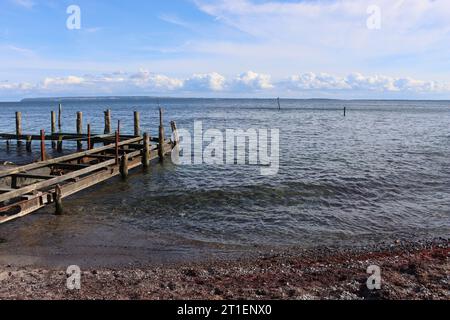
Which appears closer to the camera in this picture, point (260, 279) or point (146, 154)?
point (260, 279)

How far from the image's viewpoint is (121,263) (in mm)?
10391

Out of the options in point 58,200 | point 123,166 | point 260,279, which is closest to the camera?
A: point 260,279

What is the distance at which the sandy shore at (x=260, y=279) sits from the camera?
7875 mm

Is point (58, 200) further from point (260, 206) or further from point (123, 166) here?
point (260, 206)

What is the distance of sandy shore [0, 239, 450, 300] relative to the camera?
7.88 m

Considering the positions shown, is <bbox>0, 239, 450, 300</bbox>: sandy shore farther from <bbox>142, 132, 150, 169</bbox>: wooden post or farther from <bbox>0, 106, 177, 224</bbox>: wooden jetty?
<bbox>142, 132, 150, 169</bbox>: wooden post

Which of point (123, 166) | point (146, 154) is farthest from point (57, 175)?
point (146, 154)

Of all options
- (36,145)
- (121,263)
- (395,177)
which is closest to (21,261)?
(121,263)

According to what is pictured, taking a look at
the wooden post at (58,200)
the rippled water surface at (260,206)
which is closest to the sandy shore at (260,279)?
the rippled water surface at (260,206)

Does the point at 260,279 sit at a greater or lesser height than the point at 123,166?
lesser

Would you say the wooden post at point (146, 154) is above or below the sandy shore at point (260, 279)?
above

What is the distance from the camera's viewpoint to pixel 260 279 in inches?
348

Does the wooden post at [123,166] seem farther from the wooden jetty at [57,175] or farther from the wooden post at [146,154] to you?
the wooden post at [146,154]

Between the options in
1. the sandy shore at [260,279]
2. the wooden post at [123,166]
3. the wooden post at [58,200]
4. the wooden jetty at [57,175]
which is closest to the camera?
the sandy shore at [260,279]
